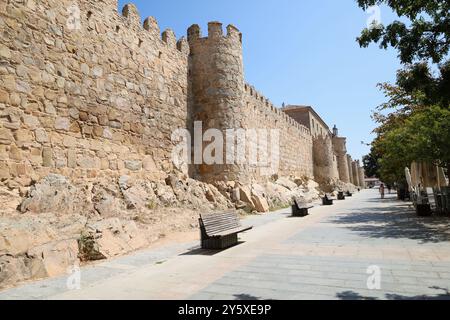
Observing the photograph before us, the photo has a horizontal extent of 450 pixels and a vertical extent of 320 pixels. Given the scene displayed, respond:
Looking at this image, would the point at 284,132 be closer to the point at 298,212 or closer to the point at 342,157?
the point at 298,212

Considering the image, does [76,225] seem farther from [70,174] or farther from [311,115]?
[311,115]

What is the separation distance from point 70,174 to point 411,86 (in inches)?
289

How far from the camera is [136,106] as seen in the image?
1067 cm

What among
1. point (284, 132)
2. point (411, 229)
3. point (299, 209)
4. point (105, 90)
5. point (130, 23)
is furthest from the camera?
point (284, 132)

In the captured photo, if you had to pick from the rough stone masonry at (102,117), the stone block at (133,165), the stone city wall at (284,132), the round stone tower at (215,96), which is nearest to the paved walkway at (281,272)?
the rough stone masonry at (102,117)

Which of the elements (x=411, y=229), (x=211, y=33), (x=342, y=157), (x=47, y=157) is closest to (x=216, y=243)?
(x=47, y=157)

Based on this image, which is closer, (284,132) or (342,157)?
(284,132)

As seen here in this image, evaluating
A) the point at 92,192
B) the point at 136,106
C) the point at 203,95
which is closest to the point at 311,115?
the point at 203,95

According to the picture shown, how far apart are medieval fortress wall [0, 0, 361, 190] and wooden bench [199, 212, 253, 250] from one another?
3.64 m

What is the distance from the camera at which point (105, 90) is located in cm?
946

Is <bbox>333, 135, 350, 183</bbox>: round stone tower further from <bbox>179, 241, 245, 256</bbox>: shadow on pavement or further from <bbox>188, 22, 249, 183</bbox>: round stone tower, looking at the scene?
<bbox>179, 241, 245, 256</bbox>: shadow on pavement

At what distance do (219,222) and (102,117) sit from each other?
465 centimetres
